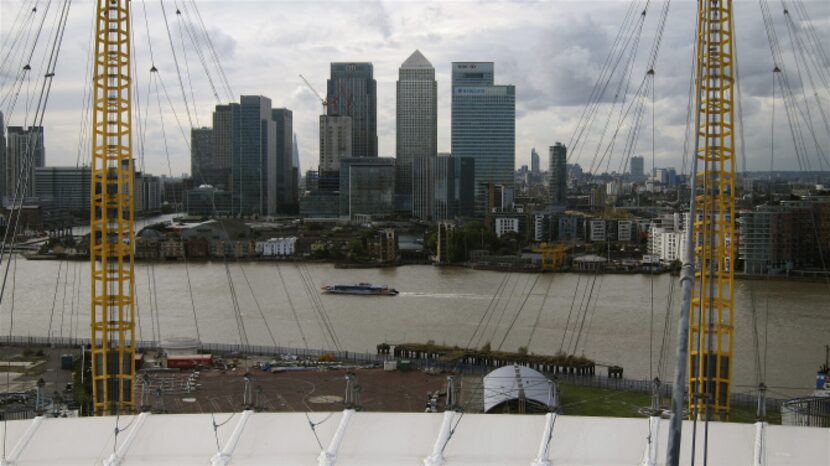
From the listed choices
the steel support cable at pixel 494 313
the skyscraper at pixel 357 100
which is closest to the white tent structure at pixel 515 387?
the steel support cable at pixel 494 313

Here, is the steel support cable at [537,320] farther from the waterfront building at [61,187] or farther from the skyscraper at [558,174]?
the waterfront building at [61,187]

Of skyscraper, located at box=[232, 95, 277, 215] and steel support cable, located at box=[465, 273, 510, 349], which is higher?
skyscraper, located at box=[232, 95, 277, 215]

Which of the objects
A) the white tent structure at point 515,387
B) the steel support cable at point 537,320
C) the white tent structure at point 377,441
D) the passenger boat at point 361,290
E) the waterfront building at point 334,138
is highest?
the waterfront building at point 334,138

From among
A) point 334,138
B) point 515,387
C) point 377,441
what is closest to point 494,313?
point 515,387

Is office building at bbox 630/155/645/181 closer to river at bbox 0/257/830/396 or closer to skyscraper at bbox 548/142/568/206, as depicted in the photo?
skyscraper at bbox 548/142/568/206

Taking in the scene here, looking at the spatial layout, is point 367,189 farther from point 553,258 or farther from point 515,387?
point 515,387

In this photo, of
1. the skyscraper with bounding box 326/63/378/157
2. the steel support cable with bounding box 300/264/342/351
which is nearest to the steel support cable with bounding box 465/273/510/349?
the steel support cable with bounding box 300/264/342/351
